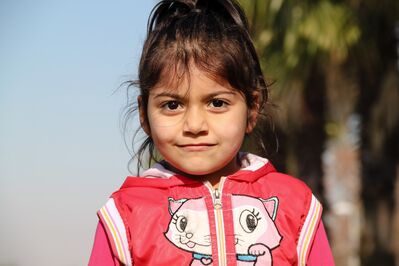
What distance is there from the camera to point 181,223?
3.16 meters

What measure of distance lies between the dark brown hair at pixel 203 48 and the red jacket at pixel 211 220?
30cm

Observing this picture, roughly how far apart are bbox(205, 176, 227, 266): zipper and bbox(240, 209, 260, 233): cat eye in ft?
0.25

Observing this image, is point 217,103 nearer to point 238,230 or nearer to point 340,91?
point 238,230

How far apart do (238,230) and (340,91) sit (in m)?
9.58

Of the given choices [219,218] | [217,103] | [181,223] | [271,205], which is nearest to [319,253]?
[271,205]

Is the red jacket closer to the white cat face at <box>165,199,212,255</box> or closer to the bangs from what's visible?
Result: the white cat face at <box>165,199,212,255</box>

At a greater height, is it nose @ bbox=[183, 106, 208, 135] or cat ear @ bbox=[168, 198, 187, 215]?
nose @ bbox=[183, 106, 208, 135]

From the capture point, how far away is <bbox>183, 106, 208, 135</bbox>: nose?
3105 mm

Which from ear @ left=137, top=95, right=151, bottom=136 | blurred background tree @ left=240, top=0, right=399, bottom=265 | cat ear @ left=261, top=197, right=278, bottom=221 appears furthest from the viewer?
blurred background tree @ left=240, top=0, right=399, bottom=265

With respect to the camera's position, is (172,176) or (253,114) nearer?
(172,176)

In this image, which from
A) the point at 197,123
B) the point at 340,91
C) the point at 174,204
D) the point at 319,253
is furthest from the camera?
the point at 340,91

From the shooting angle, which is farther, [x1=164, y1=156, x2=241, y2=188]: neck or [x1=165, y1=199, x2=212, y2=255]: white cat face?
[x1=164, y1=156, x2=241, y2=188]: neck

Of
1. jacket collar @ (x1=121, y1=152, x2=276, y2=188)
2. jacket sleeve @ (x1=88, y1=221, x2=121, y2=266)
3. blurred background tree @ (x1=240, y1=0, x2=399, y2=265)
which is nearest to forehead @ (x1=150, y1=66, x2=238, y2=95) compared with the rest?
jacket collar @ (x1=121, y1=152, x2=276, y2=188)

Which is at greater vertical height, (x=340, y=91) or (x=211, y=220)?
(x=211, y=220)
